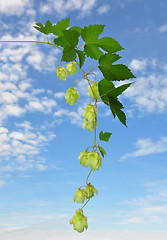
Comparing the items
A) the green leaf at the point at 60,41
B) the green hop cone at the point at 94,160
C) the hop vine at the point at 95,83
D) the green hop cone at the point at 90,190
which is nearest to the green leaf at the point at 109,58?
the hop vine at the point at 95,83

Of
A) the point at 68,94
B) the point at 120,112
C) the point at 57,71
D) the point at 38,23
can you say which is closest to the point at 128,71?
the point at 120,112

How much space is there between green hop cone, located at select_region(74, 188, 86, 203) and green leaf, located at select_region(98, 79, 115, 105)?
546 mm

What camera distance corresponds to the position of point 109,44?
5.55ft

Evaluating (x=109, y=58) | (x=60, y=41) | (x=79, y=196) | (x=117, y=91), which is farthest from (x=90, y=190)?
(x=60, y=41)

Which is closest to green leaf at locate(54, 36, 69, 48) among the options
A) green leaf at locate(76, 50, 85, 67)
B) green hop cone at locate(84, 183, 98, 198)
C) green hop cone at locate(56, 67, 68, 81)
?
green hop cone at locate(56, 67, 68, 81)

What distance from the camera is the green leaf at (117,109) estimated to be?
160cm

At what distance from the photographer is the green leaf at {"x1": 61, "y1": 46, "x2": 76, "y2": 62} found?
5.04 feet

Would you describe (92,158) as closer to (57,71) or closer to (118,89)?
(118,89)

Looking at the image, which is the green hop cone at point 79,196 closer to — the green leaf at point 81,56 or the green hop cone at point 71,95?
the green hop cone at point 71,95

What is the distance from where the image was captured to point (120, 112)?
1.61 m

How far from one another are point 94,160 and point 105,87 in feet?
1.43

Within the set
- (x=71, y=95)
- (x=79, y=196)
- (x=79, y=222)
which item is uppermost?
(x=71, y=95)

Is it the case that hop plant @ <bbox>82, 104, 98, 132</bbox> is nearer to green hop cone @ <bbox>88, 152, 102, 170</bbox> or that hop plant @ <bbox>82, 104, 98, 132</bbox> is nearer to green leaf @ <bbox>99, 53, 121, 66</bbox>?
green hop cone @ <bbox>88, 152, 102, 170</bbox>

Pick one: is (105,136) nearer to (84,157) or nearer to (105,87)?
(84,157)
